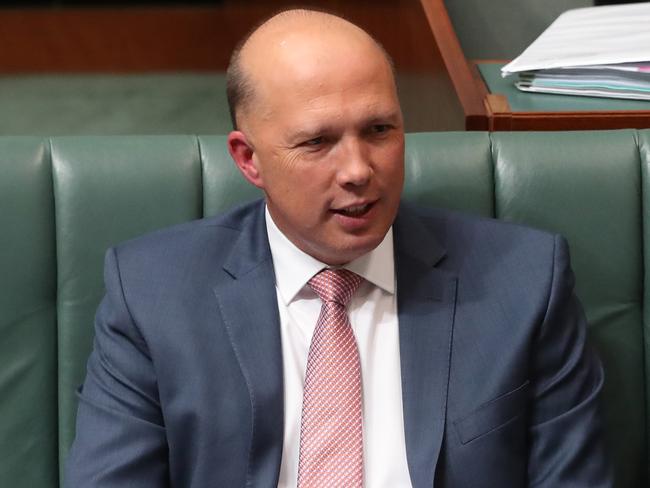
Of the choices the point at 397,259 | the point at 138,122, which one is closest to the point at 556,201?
the point at 397,259

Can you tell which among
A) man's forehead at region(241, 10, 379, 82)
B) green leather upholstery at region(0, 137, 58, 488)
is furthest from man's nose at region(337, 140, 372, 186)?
green leather upholstery at region(0, 137, 58, 488)

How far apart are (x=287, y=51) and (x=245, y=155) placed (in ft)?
0.52

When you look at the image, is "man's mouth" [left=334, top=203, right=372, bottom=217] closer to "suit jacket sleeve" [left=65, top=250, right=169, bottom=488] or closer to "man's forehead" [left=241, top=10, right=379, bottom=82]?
"man's forehead" [left=241, top=10, right=379, bottom=82]

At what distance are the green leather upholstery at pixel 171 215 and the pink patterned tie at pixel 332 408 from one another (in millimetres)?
279

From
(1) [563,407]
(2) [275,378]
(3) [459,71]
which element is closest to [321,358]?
(2) [275,378]

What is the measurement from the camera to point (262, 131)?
1.43 meters

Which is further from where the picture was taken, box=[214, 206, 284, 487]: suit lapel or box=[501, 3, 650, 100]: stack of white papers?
box=[501, 3, 650, 100]: stack of white papers

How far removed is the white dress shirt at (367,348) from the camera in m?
1.48

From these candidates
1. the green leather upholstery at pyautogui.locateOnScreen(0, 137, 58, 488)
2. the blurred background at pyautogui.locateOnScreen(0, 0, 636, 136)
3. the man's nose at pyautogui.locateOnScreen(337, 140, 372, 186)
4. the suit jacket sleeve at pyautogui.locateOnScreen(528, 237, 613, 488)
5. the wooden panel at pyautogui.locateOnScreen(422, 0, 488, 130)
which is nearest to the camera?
the man's nose at pyautogui.locateOnScreen(337, 140, 372, 186)

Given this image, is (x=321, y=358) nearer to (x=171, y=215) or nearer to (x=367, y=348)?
(x=367, y=348)

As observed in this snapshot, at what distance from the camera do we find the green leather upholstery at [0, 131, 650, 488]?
1.63 metres

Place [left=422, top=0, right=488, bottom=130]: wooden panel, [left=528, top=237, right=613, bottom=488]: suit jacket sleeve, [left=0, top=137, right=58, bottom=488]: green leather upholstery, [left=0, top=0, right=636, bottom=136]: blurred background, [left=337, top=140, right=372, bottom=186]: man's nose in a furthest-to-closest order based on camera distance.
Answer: [left=0, top=0, right=636, bottom=136]: blurred background
[left=422, top=0, right=488, bottom=130]: wooden panel
[left=0, top=137, right=58, bottom=488]: green leather upholstery
[left=528, top=237, right=613, bottom=488]: suit jacket sleeve
[left=337, top=140, right=372, bottom=186]: man's nose

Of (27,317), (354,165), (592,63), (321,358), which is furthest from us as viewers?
(592,63)

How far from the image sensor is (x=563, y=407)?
1481mm
